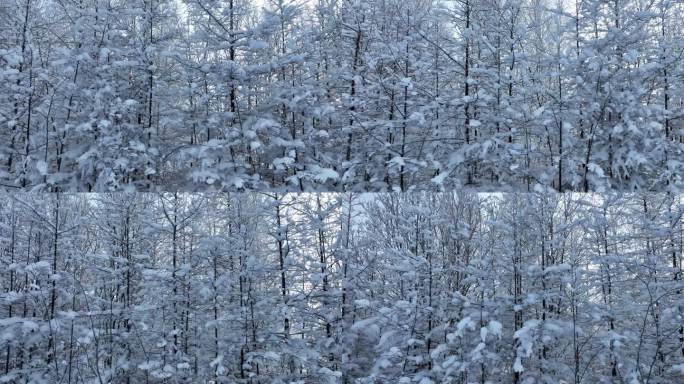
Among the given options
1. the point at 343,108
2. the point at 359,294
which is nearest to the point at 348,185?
the point at 343,108

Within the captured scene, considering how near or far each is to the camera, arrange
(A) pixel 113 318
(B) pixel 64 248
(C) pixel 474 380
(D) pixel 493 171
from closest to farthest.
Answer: (D) pixel 493 171 < (C) pixel 474 380 < (A) pixel 113 318 < (B) pixel 64 248

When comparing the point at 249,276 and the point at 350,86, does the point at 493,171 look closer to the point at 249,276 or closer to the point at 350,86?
the point at 350,86

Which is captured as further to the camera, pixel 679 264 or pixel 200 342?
pixel 679 264

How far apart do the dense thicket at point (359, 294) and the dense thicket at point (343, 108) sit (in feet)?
5.85

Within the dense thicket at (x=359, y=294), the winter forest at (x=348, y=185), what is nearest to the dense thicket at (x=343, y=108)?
the winter forest at (x=348, y=185)

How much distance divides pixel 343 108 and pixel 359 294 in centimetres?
418

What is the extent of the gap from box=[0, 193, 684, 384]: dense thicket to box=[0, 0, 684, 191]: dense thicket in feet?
5.85

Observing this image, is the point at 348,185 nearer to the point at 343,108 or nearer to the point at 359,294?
the point at 343,108

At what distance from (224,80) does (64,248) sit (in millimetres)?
6731

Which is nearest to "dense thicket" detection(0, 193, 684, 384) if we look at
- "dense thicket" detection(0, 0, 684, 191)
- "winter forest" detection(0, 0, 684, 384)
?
"winter forest" detection(0, 0, 684, 384)

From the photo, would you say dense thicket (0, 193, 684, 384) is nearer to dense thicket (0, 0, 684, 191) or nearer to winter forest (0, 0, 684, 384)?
winter forest (0, 0, 684, 384)

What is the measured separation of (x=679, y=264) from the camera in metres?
12.3

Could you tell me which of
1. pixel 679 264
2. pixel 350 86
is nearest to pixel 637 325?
pixel 679 264

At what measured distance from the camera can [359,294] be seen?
11.4 metres
